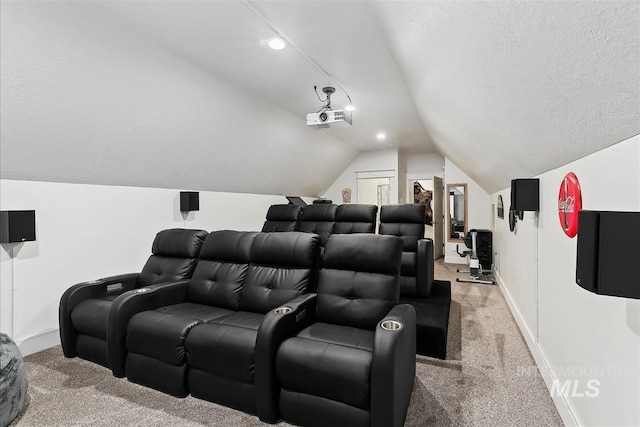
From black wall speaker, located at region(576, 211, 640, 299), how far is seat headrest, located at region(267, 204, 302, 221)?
4384mm

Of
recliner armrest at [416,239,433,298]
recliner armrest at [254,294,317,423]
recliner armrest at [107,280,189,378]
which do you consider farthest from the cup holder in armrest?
recliner armrest at [107,280,189,378]

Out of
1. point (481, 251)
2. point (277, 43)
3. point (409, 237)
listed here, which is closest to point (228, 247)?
point (277, 43)

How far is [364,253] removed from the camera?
2.22m

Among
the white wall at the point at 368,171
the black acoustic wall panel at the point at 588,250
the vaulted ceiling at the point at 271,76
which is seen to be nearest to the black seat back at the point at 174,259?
the vaulted ceiling at the point at 271,76

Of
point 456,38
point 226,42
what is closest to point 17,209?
point 226,42

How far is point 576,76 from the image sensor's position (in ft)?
3.55

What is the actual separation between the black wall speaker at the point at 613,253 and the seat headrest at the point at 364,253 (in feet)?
3.94

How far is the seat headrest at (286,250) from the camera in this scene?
247 cm

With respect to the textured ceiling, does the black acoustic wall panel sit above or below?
below

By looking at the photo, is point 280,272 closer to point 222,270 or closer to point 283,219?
point 222,270

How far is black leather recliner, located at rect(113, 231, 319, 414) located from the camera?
6.43ft

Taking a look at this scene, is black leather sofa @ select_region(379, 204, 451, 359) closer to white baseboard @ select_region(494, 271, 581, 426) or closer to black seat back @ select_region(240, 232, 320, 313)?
white baseboard @ select_region(494, 271, 581, 426)

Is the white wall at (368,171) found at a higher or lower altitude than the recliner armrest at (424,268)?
higher

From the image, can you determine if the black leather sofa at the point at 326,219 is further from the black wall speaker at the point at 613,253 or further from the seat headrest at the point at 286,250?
the black wall speaker at the point at 613,253
